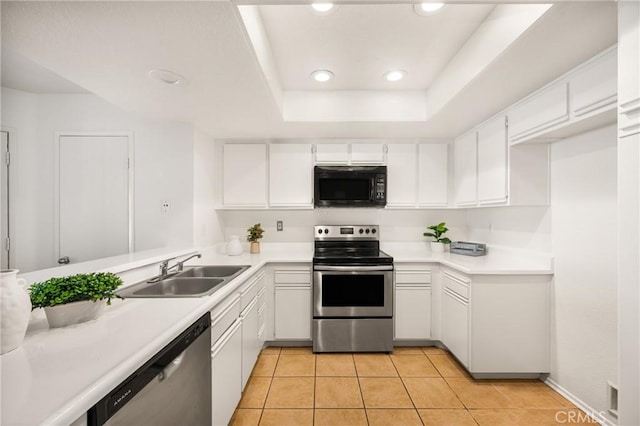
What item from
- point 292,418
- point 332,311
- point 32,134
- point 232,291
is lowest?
point 292,418

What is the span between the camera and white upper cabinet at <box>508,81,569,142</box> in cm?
175

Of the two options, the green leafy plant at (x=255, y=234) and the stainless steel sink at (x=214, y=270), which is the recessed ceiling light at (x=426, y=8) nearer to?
the stainless steel sink at (x=214, y=270)

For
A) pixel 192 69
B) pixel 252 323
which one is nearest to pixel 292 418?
pixel 252 323

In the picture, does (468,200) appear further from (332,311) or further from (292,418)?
(292,418)

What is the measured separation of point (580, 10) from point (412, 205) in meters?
2.07

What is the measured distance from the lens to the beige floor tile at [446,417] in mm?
1776

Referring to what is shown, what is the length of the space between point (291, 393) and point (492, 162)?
2490mm

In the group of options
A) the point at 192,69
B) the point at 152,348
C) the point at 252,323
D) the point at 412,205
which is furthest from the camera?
the point at 412,205

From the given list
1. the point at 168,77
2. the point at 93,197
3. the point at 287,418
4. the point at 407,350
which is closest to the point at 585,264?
the point at 407,350

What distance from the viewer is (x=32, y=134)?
2.51 m

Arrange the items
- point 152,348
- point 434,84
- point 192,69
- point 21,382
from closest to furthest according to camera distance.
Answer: point 21,382
point 152,348
point 192,69
point 434,84

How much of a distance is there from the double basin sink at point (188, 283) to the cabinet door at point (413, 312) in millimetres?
1508

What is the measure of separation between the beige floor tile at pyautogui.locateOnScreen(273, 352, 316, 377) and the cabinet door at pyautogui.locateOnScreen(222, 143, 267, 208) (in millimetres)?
1552

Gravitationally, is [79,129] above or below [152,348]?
above
